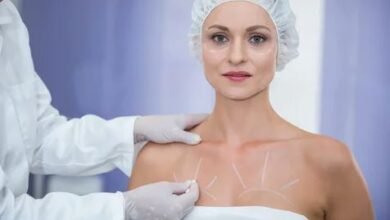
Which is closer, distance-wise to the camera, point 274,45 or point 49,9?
point 274,45

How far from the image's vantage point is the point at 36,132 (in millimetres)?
1529

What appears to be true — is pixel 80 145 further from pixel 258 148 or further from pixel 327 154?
pixel 327 154

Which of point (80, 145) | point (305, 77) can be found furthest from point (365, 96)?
point (80, 145)

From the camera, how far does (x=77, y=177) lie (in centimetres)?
156

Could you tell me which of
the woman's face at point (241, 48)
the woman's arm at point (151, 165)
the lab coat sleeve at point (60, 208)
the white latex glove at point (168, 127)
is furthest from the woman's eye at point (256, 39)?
the lab coat sleeve at point (60, 208)

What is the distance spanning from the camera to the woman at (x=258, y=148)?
1374 mm

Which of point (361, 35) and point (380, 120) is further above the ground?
point (361, 35)

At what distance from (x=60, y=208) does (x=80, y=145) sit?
0.24 m

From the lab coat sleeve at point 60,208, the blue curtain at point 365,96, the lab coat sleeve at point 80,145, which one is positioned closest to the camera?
the lab coat sleeve at point 60,208

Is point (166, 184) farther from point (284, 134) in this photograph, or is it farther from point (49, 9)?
point (49, 9)

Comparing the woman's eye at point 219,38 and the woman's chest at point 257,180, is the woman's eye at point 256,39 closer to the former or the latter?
the woman's eye at point 219,38

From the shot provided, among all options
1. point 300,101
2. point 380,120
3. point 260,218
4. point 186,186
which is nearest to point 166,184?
point 186,186

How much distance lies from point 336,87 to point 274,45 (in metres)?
0.17

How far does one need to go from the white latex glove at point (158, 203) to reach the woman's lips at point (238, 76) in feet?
0.84
